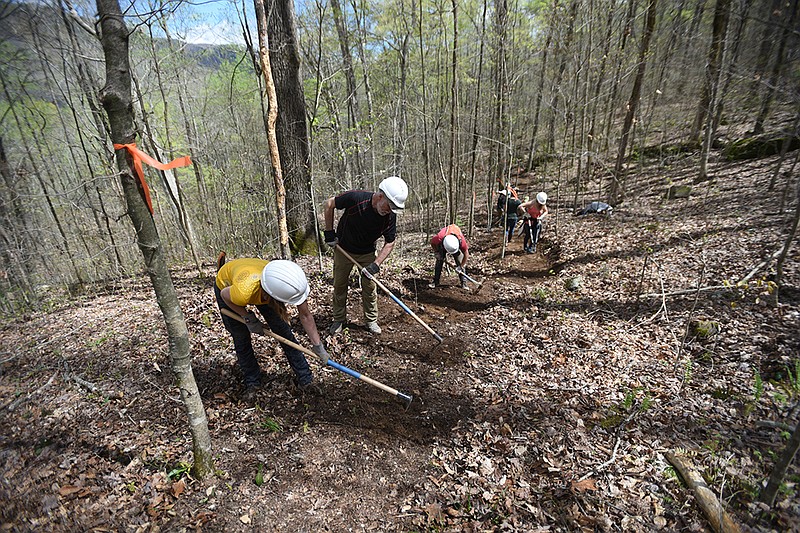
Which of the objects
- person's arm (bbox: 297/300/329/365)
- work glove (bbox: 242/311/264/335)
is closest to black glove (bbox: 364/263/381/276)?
person's arm (bbox: 297/300/329/365)


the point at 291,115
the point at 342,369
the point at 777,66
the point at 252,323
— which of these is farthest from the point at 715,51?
the point at 252,323

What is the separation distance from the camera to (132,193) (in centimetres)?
202

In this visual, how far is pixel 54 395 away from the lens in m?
3.42

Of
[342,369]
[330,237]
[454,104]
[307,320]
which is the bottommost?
[342,369]

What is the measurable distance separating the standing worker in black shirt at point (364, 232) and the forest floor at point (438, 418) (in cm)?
57

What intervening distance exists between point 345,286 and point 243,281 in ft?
6.48

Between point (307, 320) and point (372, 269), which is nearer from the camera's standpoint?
point (307, 320)

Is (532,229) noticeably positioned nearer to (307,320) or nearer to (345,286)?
(345,286)

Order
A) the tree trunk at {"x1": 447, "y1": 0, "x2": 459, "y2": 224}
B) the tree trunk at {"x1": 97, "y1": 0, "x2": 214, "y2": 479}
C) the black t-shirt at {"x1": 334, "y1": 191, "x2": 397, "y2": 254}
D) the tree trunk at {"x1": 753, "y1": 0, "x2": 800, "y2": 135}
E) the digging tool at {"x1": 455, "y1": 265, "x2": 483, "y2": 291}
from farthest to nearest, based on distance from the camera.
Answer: the tree trunk at {"x1": 447, "y1": 0, "x2": 459, "y2": 224}
the digging tool at {"x1": 455, "y1": 265, "x2": 483, "y2": 291}
the black t-shirt at {"x1": 334, "y1": 191, "x2": 397, "y2": 254}
the tree trunk at {"x1": 753, "y1": 0, "x2": 800, "y2": 135}
the tree trunk at {"x1": 97, "y1": 0, "x2": 214, "y2": 479}

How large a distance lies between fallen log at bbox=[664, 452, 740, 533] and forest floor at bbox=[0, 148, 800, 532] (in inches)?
2.8

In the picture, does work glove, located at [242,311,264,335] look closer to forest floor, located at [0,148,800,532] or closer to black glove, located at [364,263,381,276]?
forest floor, located at [0,148,800,532]

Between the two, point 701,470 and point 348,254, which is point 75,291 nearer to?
point 348,254

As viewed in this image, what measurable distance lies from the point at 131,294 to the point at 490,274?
815 cm

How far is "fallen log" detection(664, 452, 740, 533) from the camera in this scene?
7.46ft
